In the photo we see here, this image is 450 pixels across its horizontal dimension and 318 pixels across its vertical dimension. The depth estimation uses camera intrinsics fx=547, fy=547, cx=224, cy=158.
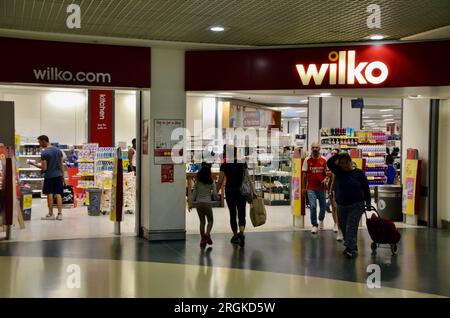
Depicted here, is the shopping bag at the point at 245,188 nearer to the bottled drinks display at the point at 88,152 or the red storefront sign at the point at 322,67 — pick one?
the red storefront sign at the point at 322,67

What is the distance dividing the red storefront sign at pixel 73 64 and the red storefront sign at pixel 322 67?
34.3 inches

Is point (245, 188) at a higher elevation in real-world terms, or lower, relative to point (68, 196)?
higher

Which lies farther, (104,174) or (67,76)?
(104,174)

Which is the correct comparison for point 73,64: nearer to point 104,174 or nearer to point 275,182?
point 104,174

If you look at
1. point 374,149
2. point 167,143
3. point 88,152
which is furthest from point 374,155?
point 167,143

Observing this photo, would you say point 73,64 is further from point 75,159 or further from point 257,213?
point 75,159

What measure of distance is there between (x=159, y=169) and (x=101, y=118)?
6.36 meters

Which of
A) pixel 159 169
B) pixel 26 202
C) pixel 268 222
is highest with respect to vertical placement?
pixel 159 169

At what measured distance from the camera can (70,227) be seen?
10141mm

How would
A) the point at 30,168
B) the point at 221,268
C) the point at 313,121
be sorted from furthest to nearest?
the point at 30,168 < the point at 313,121 < the point at 221,268

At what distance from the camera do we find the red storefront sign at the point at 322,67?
27.1 feet

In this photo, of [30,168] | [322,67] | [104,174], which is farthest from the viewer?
[30,168]

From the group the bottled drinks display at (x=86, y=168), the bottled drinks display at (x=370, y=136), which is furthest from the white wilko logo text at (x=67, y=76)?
the bottled drinks display at (x=370, y=136)
